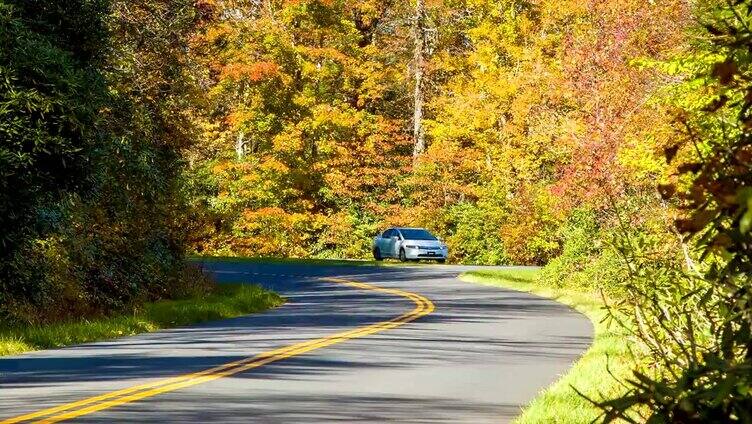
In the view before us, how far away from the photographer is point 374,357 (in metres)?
20.5

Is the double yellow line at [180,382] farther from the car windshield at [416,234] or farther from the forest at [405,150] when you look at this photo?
the car windshield at [416,234]

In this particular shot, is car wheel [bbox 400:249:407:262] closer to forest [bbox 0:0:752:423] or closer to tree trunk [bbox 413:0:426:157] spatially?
forest [bbox 0:0:752:423]

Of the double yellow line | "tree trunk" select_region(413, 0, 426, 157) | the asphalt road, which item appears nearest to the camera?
the double yellow line

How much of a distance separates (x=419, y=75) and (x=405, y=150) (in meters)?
5.12

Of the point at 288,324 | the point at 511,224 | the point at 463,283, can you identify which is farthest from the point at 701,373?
the point at 511,224

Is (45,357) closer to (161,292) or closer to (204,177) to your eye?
(161,292)

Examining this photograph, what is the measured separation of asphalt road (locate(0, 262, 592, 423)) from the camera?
14148 mm

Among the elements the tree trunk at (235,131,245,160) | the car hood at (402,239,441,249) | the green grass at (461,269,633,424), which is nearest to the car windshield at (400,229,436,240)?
the car hood at (402,239,441,249)

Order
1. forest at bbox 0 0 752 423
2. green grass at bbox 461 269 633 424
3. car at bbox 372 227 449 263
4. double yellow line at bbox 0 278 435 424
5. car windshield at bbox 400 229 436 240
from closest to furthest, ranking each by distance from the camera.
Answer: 1. forest at bbox 0 0 752 423
2. green grass at bbox 461 269 633 424
3. double yellow line at bbox 0 278 435 424
4. car at bbox 372 227 449 263
5. car windshield at bbox 400 229 436 240

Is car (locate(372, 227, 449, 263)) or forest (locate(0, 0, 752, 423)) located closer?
forest (locate(0, 0, 752, 423))

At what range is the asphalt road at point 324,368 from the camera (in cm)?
1415

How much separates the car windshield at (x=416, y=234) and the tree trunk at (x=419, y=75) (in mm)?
9149

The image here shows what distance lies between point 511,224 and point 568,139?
2647 cm

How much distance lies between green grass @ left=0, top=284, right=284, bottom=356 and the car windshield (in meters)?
27.5
